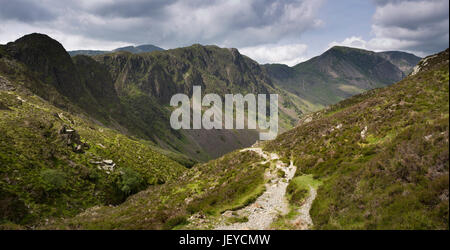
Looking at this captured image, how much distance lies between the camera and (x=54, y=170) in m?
39.3

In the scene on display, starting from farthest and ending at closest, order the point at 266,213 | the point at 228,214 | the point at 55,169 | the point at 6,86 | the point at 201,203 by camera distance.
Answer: the point at 6,86 → the point at 55,169 → the point at 201,203 → the point at 228,214 → the point at 266,213

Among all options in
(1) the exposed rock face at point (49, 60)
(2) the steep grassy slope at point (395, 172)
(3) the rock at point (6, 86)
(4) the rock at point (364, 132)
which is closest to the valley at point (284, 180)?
(2) the steep grassy slope at point (395, 172)

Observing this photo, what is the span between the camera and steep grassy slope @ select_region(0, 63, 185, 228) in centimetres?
3148

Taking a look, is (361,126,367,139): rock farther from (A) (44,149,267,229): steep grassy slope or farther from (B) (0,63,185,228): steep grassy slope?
(B) (0,63,185,228): steep grassy slope

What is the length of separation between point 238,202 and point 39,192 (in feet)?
105

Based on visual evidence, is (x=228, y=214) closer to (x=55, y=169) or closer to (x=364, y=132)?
(x=364, y=132)

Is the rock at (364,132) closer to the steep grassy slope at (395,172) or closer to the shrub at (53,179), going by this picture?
the steep grassy slope at (395,172)

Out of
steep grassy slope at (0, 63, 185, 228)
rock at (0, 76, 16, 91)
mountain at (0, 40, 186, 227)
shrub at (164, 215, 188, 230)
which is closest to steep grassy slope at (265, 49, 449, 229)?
shrub at (164, 215, 188, 230)

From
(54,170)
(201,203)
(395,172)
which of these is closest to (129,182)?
(54,170)

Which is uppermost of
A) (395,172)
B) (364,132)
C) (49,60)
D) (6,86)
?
(49,60)

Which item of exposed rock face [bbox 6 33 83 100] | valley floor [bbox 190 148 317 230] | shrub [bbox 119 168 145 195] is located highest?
exposed rock face [bbox 6 33 83 100]

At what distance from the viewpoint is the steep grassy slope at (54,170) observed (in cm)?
3148

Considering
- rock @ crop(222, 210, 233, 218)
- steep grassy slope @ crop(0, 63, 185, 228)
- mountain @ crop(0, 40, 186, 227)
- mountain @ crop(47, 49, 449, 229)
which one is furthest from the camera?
mountain @ crop(0, 40, 186, 227)
